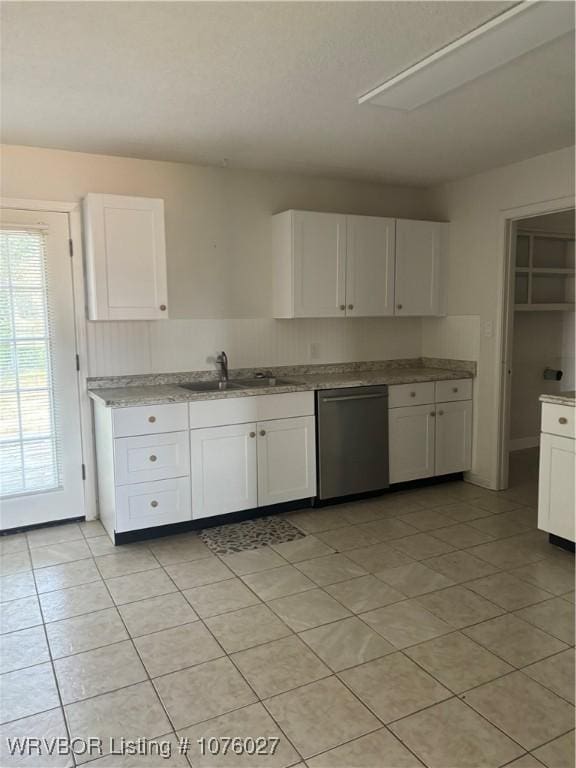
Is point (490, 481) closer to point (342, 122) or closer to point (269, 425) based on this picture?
point (269, 425)

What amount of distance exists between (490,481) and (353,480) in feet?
3.80

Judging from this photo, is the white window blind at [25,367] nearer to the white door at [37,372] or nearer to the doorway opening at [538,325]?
the white door at [37,372]

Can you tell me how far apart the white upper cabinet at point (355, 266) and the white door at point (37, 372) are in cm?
146

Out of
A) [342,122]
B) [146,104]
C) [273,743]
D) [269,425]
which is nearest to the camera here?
[273,743]

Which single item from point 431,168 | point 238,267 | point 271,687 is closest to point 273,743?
point 271,687

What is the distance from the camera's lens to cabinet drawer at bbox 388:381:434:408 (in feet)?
13.7

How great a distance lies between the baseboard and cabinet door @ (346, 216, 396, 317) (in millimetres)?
2144

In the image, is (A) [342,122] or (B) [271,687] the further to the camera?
(A) [342,122]

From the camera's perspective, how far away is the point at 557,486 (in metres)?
3.17

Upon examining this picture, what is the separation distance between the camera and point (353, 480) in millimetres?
4055

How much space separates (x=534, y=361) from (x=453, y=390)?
67.5 inches

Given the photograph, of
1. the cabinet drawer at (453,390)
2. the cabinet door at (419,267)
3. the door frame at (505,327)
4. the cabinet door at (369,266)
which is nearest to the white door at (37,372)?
the cabinet door at (369,266)

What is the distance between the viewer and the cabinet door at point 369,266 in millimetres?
4262

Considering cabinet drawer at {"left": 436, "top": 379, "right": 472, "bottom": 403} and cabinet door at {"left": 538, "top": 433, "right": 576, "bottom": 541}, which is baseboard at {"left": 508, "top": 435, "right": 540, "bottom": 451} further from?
cabinet door at {"left": 538, "top": 433, "right": 576, "bottom": 541}
